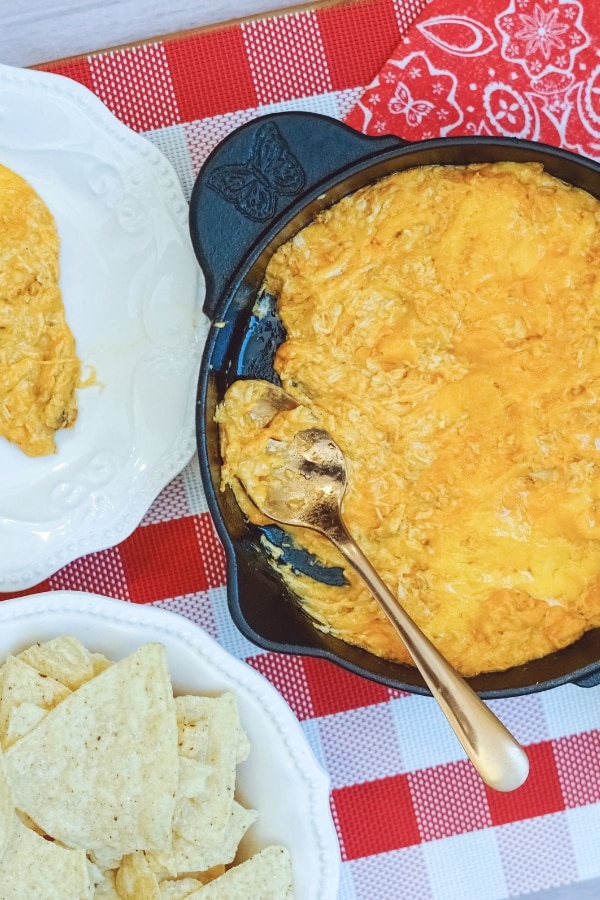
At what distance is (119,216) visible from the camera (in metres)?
2.03

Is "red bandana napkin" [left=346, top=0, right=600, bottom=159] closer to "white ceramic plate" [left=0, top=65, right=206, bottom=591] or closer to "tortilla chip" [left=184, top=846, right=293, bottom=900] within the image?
"white ceramic plate" [left=0, top=65, right=206, bottom=591]

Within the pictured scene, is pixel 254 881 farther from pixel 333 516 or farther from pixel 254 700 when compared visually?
pixel 333 516

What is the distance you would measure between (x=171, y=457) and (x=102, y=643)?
1.48 ft

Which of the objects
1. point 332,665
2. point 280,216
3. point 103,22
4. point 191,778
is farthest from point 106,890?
point 103,22

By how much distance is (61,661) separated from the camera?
6.29ft

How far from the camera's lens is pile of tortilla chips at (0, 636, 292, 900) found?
1.82 meters

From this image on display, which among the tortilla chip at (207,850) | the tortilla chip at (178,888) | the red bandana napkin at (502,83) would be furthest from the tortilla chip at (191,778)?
the red bandana napkin at (502,83)

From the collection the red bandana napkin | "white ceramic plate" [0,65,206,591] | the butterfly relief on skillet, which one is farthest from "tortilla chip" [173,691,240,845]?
the red bandana napkin

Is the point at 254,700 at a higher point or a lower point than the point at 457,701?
lower

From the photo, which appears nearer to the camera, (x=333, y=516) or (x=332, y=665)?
(x=333, y=516)

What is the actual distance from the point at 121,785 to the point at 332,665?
59 cm

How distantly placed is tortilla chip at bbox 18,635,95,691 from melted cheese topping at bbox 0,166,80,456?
453mm

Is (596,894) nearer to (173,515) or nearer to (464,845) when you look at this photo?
(464,845)

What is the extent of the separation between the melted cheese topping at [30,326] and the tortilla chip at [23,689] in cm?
50
